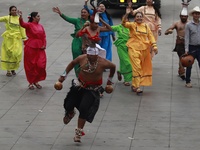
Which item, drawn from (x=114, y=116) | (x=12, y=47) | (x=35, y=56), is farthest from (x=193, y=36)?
(x=12, y=47)

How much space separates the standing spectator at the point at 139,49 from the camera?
1291cm

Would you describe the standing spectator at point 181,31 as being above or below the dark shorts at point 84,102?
below

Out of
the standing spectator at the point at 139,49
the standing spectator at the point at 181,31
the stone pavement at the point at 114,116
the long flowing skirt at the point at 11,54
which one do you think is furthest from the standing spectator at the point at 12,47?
the standing spectator at the point at 181,31

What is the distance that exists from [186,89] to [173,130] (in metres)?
3.04

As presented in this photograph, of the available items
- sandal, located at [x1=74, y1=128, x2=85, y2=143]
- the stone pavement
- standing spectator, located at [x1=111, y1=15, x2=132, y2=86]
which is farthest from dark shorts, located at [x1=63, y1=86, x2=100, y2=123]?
standing spectator, located at [x1=111, y1=15, x2=132, y2=86]

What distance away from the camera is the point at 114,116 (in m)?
11.4

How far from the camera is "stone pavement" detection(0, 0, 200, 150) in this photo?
9.88 meters

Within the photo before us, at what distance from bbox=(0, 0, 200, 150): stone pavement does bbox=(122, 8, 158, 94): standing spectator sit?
0.28 metres

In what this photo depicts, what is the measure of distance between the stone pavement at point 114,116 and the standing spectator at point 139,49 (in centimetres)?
28

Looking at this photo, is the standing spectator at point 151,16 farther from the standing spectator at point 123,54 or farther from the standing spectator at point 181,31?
the standing spectator at point 123,54

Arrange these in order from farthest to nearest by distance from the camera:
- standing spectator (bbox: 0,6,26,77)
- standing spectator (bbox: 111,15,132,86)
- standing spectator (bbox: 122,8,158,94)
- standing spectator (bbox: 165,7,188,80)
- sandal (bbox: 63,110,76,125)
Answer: standing spectator (bbox: 0,6,26,77)
standing spectator (bbox: 165,7,188,80)
standing spectator (bbox: 111,15,132,86)
standing spectator (bbox: 122,8,158,94)
sandal (bbox: 63,110,76,125)

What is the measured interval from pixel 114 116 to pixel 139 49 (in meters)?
2.04

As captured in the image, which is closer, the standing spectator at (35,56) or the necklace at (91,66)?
the necklace at (91,66)

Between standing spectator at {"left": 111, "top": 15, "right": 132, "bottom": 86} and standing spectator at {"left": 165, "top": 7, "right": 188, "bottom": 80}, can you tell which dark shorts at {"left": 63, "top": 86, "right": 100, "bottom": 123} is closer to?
standing spectator at {"left": 111, "top": 15, "right": 132, "bottom": 86}
